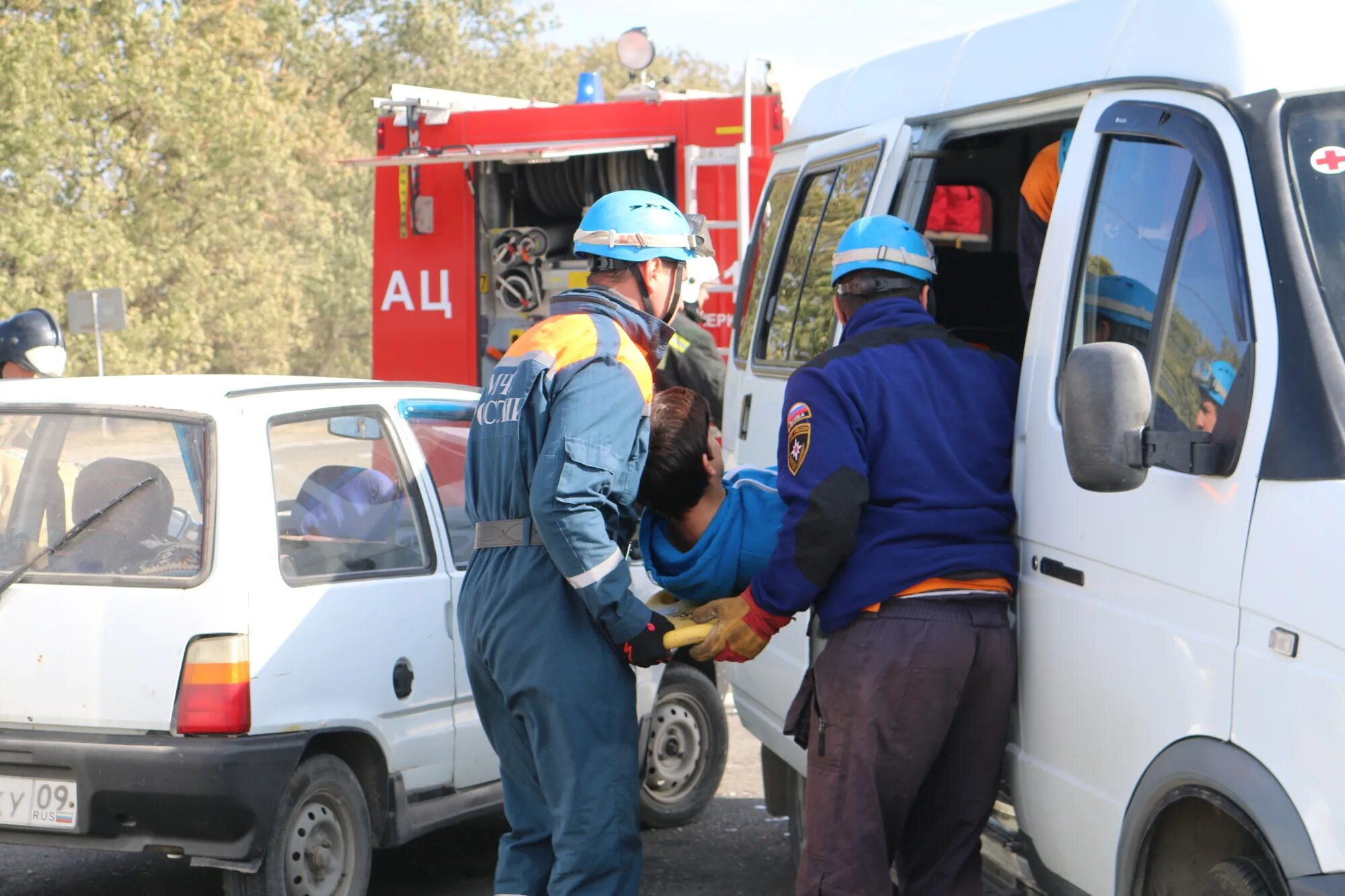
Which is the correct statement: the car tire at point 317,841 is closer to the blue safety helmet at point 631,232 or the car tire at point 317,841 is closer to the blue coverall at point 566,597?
the blue coverall at point 566,597

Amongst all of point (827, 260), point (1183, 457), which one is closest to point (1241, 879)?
point (1183, 457)

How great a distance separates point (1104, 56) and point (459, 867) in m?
3.81

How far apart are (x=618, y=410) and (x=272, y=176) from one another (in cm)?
2462

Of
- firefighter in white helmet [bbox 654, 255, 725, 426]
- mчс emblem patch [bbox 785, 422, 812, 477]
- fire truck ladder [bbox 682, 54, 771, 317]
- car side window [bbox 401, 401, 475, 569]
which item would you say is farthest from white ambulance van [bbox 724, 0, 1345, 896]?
fire truck ladder [bbox 682, 54, 771, 317]

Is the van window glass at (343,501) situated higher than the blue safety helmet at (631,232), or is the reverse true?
the blue safety helmet at (631,232)

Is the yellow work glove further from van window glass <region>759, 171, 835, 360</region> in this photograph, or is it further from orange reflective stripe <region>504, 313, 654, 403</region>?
van window glass <region>759, 171, 835, 360</region>

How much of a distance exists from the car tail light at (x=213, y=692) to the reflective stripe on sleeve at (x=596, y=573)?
4.00ft

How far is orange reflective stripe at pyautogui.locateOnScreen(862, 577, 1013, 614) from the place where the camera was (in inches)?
142

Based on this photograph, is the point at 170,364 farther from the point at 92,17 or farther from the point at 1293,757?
the point at 1293,757

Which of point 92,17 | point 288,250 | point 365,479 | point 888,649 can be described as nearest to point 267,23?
point 288,250

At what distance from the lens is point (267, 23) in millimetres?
32594

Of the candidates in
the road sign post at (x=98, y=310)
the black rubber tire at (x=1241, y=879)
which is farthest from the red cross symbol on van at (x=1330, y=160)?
the road sign post at (x=98, y=310)

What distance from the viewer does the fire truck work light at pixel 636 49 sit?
1077cm

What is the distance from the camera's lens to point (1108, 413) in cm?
288
